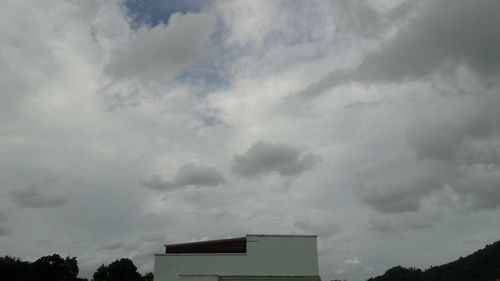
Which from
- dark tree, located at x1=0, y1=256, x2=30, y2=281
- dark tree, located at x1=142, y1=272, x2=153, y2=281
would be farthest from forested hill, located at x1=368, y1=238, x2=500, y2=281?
dark tree, located at x1=0, y1=256, x2=30, y2=281

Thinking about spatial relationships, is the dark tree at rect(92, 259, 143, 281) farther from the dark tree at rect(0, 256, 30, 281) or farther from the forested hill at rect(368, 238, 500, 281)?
the forested hill at rect(368, 238, 500, 281)

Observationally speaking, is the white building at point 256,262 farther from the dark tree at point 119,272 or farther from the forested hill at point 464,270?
the forested hill at point 464,270

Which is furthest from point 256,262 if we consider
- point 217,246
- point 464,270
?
point 464,270

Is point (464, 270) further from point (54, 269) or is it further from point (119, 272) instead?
point (54, 269)

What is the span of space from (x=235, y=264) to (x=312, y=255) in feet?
25.2

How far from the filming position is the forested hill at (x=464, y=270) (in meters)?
126

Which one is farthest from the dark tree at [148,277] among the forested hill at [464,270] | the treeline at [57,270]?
the forested hill at [464,270]

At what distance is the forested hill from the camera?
126m

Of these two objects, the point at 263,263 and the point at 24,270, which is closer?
the point at 263,263

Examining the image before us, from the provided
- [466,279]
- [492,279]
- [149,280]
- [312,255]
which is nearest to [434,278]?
[466,279]

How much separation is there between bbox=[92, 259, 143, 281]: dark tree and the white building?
52773 mm

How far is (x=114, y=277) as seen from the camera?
8881cm

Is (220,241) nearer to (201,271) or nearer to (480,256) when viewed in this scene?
(201,271)

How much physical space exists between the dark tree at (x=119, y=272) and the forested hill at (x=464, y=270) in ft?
279
